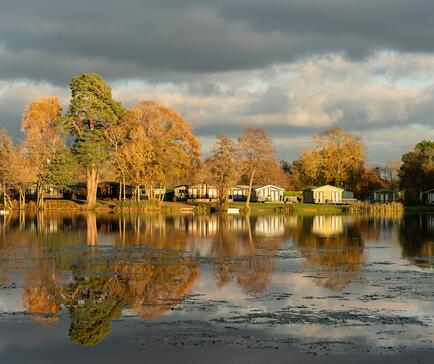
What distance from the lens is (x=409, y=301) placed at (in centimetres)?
2019

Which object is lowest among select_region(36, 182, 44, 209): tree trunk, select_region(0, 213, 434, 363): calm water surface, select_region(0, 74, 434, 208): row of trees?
select_region(0, 213, 434, 363): calm water surface

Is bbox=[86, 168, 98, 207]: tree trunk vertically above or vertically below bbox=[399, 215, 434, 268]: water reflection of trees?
above

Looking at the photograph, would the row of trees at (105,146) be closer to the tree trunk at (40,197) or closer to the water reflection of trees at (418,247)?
the tree trunk at (40,197)

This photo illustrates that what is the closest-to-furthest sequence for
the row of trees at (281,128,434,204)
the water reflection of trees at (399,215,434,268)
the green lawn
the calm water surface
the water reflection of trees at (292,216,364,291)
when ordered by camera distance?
the calm water surface → the water reflection of trees at (292,216,364,291) → the water reflection of trees at (399,215,434,268) → the green lawn → the row of trees at (281,128,434,204)

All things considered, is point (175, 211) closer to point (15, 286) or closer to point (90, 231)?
point (90, 231)

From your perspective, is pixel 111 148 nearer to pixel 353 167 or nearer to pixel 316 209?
pixel 316 209

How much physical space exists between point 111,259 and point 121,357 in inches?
679

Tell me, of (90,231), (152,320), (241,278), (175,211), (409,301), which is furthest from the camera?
(175,211)

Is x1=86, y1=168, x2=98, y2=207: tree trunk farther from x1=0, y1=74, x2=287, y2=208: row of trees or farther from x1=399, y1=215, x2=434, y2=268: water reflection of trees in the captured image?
x1=399, y1=215, x2=434, y2=268: water reflection of trees

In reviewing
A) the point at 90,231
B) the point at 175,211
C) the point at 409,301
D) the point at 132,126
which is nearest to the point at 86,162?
the point at 132,126

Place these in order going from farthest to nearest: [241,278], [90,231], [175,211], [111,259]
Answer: [175,211]
[90,231]
[111,259]
[241,278]

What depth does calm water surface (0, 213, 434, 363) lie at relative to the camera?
15.3 metres

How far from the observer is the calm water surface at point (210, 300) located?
15.3 metres

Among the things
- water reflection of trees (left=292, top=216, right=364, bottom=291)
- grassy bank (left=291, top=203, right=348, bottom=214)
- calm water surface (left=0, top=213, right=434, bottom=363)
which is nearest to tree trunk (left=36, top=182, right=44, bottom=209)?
grassy bank (left=291, top=203, right=348, bottom=214)
